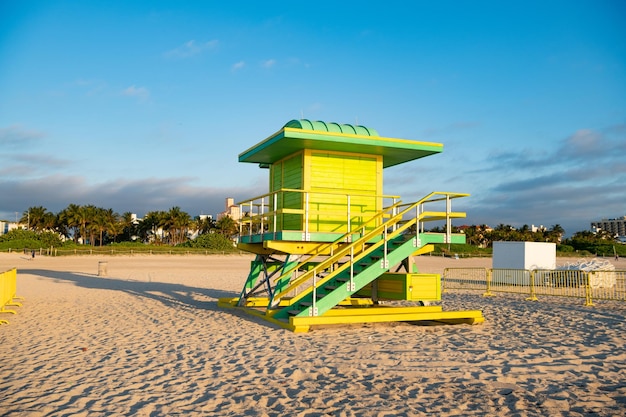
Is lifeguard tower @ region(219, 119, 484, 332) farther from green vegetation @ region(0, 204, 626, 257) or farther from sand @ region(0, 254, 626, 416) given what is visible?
green vegetation @ region(0, 204, 626, 257)

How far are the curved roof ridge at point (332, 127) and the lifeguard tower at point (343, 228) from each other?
0.09 feet

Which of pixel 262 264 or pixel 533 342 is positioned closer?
pixel 533 342

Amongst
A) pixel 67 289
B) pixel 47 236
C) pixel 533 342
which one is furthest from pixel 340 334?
pixel 47 236

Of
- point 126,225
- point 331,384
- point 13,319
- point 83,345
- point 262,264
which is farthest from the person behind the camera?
point 126,225

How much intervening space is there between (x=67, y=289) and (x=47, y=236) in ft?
189

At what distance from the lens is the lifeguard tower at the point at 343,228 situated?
41.8 ft

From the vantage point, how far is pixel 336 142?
13.8 m

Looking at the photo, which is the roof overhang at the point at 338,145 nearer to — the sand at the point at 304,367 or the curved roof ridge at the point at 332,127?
the curved roof ridge at the point at 332,127

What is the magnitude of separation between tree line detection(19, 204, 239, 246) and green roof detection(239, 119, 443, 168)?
8298cm

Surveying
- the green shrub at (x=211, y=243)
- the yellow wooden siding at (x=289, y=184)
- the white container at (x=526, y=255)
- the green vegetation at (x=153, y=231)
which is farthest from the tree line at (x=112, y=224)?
the yellow wooden siding at (x=289, y=184)

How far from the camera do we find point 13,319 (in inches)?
560

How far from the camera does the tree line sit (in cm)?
9838

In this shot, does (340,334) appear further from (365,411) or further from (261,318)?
(365,411)

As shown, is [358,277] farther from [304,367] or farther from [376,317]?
[304,367]
